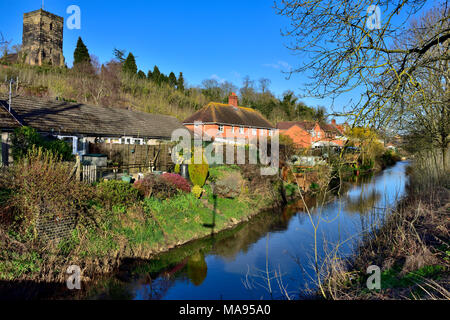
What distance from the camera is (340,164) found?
18.1ft

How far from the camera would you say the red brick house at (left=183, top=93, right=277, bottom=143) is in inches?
1491

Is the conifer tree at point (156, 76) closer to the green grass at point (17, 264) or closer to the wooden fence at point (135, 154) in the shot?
the wooden fence at point (135, 154)

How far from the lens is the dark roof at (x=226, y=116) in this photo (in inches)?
1511

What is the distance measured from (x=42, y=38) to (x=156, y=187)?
50.0 m

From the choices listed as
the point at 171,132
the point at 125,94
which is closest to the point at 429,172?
the point at 171,132

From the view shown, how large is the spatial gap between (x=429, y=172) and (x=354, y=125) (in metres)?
14.5

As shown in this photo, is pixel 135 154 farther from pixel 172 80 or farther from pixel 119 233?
pixel 172 80

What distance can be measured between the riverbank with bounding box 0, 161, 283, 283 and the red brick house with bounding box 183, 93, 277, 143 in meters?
20.2

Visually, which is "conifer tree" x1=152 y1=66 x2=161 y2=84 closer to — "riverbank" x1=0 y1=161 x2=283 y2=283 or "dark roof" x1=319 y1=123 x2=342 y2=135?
"riverbank" x1=0 y1=161 x2=283 y2=283

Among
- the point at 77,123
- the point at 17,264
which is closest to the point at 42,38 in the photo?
the point at 77,123

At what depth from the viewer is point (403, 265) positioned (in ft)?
24.0

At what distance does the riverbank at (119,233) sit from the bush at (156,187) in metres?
0.23

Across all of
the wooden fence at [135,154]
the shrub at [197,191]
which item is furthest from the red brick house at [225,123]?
the shrub at [197,191]

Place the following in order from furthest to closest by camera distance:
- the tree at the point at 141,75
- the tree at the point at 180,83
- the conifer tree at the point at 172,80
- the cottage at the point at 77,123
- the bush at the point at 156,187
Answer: the tree at the point at 180,83
the conifer tree at the point at 172,80
the tree at the point at 141,75
the cottage at the point at 77,123
the bush at the point at 156,187
